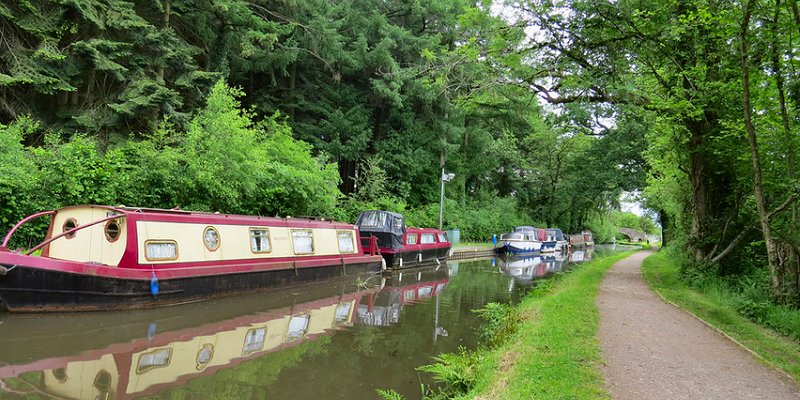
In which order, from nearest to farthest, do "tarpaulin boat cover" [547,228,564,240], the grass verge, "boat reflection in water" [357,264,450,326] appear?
1. the grass verge
2. "boat reflection in water" [357,264,450,326]
3. "tarpaulin boat cover" [547,228,564,240]

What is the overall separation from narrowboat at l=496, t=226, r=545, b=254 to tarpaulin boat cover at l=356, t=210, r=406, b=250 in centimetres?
1282

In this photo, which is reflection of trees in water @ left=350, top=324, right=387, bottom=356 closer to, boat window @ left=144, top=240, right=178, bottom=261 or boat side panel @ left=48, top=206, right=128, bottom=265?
boat window @ left=144, top=240, right=178, bottom=261

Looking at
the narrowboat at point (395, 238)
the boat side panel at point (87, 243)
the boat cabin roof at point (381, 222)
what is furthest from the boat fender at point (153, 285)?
the boat cabin roof at point (381, 222)

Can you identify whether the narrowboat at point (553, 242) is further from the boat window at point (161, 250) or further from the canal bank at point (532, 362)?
the boat window at point (161, 250)

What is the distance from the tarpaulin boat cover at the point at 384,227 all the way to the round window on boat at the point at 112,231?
1040 centimetres

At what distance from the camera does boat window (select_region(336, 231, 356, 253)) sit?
52.6ft

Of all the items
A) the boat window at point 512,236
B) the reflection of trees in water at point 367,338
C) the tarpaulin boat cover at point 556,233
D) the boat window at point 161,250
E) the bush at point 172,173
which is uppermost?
the bush at point 172,173

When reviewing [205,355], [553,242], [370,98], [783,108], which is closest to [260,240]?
[205,355]

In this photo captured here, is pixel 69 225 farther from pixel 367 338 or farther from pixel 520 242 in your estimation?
pixel 520 242

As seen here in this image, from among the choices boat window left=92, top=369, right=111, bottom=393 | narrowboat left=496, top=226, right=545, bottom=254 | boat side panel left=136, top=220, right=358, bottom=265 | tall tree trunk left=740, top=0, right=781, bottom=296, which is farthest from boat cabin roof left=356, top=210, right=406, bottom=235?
boat window left=92, top=369, right=111, bottom=393

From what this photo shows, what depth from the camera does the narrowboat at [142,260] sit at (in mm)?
8305

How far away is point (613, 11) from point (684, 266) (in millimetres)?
9659

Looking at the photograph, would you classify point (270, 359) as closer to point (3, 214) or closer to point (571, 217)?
point (3, 214)

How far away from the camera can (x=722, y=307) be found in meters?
10.1
